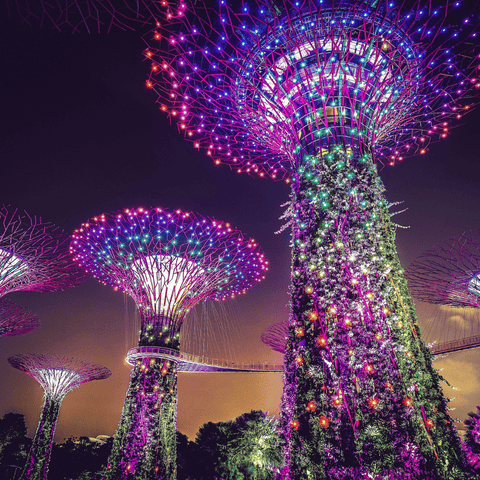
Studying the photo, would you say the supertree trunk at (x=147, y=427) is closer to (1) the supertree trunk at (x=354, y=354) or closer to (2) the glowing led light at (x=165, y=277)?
(2) the glowing led light at (x=165, y=277)

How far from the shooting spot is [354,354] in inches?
209

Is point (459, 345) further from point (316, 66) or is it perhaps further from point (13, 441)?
point (13, 441)

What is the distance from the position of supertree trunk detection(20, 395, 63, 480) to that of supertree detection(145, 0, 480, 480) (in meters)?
19.9

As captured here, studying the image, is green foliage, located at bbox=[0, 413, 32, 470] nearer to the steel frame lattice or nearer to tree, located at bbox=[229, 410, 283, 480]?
tree, located at bbox=[229, 410, 283, 480]

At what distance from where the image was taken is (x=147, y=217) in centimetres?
1335

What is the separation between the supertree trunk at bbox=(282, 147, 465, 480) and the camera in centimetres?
460

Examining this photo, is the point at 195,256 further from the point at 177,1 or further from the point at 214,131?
the point at 177,1

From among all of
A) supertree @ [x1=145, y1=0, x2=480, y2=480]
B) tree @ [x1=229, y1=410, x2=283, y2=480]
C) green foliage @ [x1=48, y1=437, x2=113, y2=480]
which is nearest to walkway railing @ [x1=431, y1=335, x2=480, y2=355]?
tree @ [x1=229, y1=410, x2=283, y2=480]

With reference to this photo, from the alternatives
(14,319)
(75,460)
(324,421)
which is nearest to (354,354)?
(324,421)

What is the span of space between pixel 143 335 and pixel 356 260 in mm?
10118

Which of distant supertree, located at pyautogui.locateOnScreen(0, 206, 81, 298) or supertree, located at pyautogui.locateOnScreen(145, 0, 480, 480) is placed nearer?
supertree, located at pyautogui.locateOnScreen(145, 0, 480, 480)

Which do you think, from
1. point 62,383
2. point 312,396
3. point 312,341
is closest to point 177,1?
point 312,341

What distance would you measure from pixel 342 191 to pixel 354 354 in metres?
3.38

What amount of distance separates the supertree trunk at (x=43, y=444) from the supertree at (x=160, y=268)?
11591 mm
